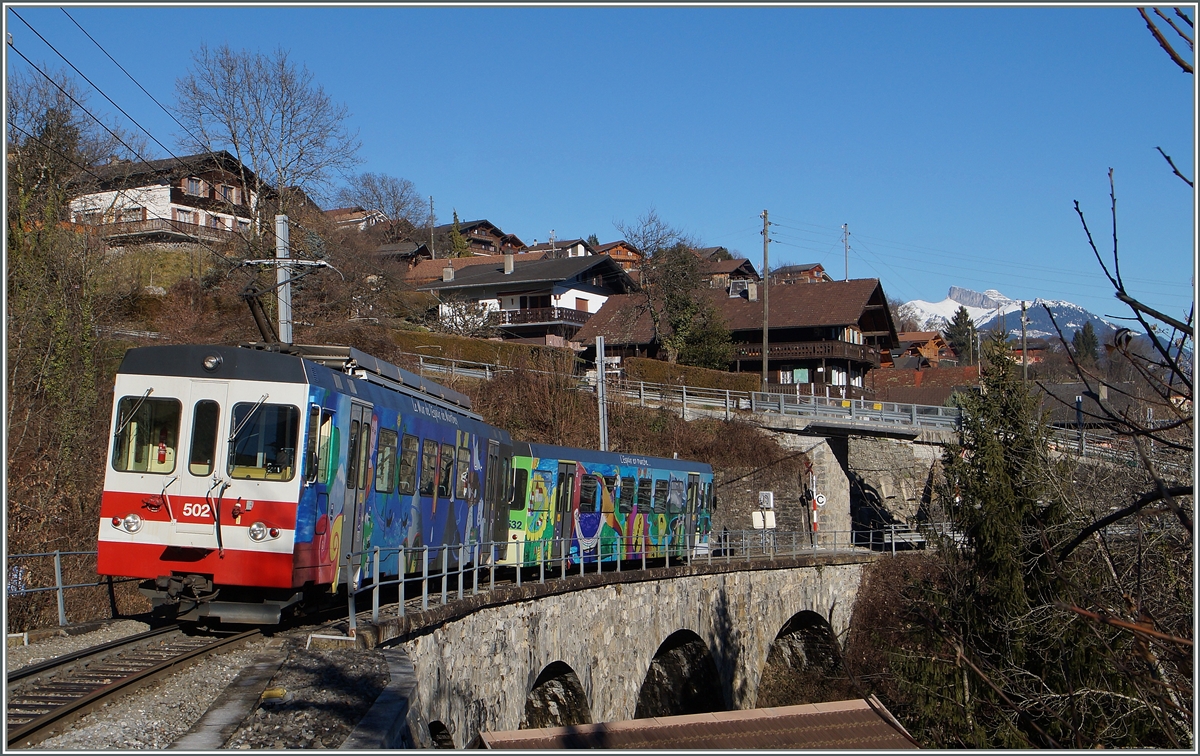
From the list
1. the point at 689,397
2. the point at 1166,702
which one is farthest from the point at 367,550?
the point at 689,397

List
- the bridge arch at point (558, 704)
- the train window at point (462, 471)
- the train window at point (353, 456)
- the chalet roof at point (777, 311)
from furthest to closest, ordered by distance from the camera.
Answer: the chalet roof at point (777, 311) < the bridge arch at point (558, 704) < the train window at point (462, 471) < the train window at point (353, 456)

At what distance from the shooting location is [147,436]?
11.2 meters

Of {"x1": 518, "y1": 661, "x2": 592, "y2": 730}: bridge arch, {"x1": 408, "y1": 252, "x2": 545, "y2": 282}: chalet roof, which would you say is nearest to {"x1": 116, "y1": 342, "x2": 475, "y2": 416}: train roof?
{"x1": 518, "y1": 661, "x2": 592, "y2": 730}: bridge arch

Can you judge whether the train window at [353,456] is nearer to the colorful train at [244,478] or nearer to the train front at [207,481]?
the colorful train at [244,478]

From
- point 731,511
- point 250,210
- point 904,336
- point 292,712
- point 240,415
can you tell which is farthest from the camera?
point 904,336

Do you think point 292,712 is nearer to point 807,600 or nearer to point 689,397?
point 807,600

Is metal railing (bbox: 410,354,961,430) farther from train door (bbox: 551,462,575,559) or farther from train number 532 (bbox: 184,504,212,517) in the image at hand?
train number 532 (bbox: 184,504,212,517)

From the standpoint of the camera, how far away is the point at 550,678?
18641 mm

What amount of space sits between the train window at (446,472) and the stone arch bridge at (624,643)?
67.2 inches

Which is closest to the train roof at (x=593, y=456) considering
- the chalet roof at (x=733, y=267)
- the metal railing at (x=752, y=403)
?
the metal railing at (x=752, y=403)

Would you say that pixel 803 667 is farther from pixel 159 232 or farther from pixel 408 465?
pixel 159 232

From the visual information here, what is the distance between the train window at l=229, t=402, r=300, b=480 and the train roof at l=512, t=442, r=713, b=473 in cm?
890

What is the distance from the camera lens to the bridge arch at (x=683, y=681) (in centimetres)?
2506

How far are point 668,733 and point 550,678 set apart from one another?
730 cm
